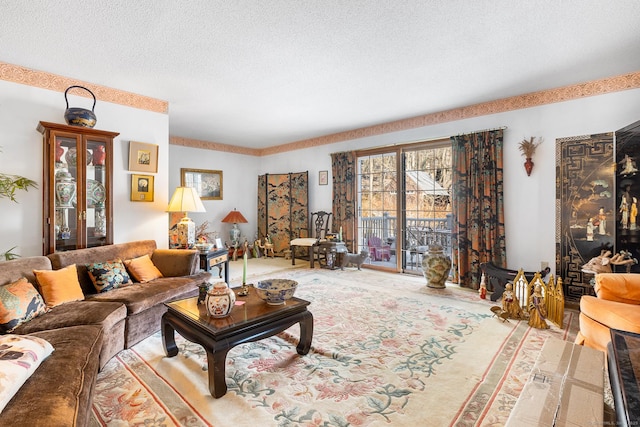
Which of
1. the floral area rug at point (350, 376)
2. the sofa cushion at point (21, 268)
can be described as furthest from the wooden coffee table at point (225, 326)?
the sofa cushion at point (21, 268)

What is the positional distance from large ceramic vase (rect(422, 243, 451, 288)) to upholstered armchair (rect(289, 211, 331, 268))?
2.36 metres

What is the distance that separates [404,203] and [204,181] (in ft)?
14.7

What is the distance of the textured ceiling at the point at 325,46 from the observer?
2.24m

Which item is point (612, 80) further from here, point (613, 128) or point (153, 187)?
point (153, 187)

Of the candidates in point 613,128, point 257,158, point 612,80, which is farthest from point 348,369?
point 257,158

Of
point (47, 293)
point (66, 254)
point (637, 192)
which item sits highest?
point (637, 192)

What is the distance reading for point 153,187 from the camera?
407cm

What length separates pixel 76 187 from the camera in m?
3.24

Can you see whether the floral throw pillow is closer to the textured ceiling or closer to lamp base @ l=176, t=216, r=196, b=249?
lamp base @ l=176, t=216, r=196, b=249

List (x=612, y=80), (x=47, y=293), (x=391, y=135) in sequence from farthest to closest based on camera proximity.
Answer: (x=391, y=135) → (x=612, y=80) → (x=47, y=293)

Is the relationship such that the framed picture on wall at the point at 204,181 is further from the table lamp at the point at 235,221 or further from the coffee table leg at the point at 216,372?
the coffee table leg at the point at 216,372

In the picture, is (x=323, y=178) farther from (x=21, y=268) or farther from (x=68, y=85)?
(x=21, y=268)

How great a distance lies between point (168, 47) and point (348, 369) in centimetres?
316

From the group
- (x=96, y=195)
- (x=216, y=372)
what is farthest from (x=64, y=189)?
(x=216, y=372)
